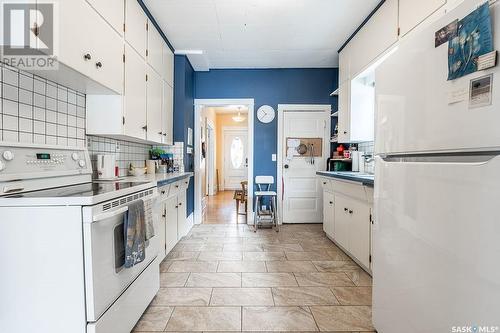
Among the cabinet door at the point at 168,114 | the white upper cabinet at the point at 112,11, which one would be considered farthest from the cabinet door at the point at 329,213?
the white upper cabinet at the point at 112,11

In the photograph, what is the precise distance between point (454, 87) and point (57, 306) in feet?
6.16

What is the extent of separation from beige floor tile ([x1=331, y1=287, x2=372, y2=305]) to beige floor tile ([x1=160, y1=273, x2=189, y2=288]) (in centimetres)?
133

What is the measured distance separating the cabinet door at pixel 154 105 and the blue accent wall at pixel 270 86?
1.29 metres

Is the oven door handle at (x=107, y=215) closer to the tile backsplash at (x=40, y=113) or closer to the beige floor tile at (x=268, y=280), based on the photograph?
the tile backsplash at (x=40, y=113)

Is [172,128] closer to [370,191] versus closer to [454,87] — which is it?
[370,191]

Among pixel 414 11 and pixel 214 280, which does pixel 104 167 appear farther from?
pixel 414 11

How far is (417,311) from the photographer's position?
1.05m

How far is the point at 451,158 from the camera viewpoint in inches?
35.6

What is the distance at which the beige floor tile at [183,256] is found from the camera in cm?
268

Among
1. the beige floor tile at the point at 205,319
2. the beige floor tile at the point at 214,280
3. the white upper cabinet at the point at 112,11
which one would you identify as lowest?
the beige floor tile at the point at 205,319

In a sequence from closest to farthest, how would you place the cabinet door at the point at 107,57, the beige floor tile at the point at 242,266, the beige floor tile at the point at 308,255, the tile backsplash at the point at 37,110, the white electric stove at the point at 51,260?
1. the white electric stove at the point at 51,260
2. the tile backsplash at the point at 37,110
3. the cabinet door at the point at 107,57
4. the beige floor tile at the point at 242,266
5. the beige floor tile at the point at 308,255

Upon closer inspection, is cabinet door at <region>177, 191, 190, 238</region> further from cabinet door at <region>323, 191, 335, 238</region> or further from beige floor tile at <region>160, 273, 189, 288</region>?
cabinet door at <region>323, 191, 335, 238</region>

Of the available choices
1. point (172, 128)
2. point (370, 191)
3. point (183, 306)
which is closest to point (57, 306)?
point (183, 306)

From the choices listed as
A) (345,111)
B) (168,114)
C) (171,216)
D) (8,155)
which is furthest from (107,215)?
(345,111)
